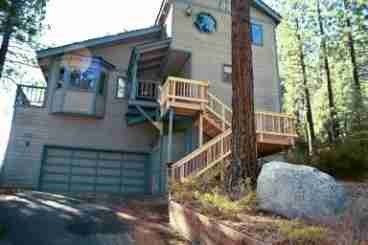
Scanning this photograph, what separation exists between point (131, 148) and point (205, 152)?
19.2ft

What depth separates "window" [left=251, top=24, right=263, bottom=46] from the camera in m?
14.7

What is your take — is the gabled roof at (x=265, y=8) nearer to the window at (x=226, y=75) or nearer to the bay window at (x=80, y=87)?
the window at (x=226, y=75)

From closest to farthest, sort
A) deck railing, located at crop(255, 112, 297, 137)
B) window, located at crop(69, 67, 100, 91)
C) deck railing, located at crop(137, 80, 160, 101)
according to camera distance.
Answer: deck railing, located at crop(255, 112, 297, 137)
window, located at crop(69, 67, 100, 91)
deck railing, located at crop(137, 80, 160, 101)

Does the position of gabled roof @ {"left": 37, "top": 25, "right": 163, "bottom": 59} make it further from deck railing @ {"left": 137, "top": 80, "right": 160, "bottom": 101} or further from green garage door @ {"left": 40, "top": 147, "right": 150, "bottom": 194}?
green garage door @ {"left": 40, "top": 147, "right": 150, "bottom": 194}

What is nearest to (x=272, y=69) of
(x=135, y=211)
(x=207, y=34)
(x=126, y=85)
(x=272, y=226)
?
(x=207, y=34)

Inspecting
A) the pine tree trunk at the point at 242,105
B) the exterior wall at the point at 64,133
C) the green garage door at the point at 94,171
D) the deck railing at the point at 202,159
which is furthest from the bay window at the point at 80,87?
the pine tree trunk at the point at 242,105

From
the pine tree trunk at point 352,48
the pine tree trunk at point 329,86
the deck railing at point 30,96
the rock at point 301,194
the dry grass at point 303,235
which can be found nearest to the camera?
the dry grass at point 303,235

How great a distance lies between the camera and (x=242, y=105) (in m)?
6.80

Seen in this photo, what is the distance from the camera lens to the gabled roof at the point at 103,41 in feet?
42.8

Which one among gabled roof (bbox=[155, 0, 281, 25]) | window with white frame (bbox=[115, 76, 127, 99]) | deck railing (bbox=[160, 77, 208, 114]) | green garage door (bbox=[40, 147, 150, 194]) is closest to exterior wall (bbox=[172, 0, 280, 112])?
gabled roof (bbox=[155, 0, 281, 25])

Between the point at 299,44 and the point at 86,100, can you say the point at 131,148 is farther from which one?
the point at 299,44

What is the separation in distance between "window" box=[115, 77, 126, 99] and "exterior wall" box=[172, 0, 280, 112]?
3.32 meters

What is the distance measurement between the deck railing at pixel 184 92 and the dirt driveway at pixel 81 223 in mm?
3786

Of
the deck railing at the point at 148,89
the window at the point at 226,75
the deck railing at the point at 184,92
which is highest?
the window at the point at 226,75
